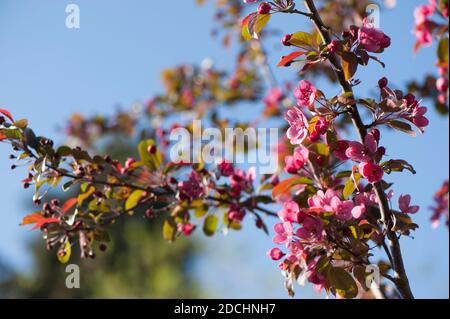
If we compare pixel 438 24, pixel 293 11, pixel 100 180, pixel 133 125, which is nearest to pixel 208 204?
pixel 100 180

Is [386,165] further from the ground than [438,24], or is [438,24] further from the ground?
[438,24]

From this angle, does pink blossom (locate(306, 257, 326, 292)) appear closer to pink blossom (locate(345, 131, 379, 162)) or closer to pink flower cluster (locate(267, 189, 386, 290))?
pink flower cluster (locate(267, 189, 386, 290))

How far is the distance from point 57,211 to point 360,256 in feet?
2.85

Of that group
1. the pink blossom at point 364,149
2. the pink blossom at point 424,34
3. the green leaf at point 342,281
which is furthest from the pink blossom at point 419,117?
the pink blossom at point 424,34

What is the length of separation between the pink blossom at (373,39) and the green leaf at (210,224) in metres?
0.89

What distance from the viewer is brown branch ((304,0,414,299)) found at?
108 centimetres

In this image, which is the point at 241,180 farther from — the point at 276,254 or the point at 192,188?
the point at 276,254

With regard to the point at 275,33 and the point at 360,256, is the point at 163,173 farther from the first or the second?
the point at 275,33

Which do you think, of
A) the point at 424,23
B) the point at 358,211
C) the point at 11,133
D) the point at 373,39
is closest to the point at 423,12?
the point at 424,23

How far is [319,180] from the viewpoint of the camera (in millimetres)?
1360

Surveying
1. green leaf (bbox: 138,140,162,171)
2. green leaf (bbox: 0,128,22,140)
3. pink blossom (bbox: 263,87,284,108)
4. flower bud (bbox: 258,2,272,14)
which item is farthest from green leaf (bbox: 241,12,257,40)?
pink blossom (bbox: 263,87,284,108)

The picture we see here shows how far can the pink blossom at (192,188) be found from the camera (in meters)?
1.58

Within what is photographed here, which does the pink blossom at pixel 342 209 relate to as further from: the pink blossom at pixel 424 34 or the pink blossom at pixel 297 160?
the pink blossom at pixel 424 34

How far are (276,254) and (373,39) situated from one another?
0.52 m
